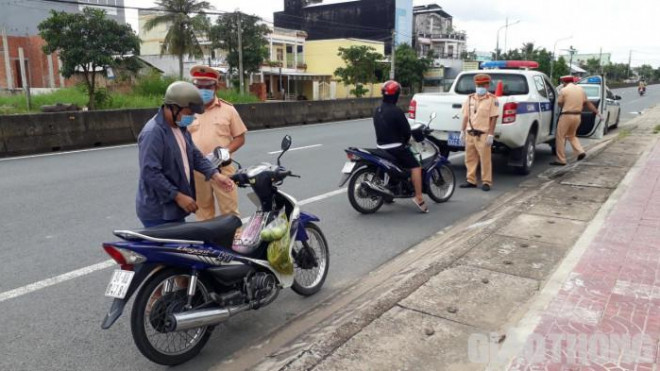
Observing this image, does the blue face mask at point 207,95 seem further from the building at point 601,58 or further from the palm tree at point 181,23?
the building at point 601,58

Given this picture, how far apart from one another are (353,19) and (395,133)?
70.5m

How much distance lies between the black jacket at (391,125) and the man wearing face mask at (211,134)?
236cm

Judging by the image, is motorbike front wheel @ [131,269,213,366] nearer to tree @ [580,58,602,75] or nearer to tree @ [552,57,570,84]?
tree @ [552,57,570,84]

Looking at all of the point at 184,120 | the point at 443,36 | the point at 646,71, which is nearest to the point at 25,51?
the point at 184,120

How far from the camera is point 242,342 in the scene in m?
3.73

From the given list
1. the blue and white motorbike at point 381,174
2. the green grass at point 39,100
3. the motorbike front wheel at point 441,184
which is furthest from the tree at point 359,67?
the blue and white motorbike at point 381,174

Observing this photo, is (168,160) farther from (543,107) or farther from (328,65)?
(328,65)

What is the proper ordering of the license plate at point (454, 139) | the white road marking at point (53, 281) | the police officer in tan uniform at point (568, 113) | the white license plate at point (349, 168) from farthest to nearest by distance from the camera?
the police officer in tan uniform at point (568, 113), the license plate at point (454, 139), the white license plate at point (349, 168), the white road marking at point (53, 281)

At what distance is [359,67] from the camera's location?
48344 millimetres

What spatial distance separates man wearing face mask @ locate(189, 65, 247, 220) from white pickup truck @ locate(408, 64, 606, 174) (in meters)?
5.18

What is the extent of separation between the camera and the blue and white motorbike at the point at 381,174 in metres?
6.83

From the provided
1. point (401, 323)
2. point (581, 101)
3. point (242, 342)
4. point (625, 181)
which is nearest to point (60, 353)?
point (242, 342)

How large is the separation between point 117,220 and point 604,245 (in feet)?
17.7

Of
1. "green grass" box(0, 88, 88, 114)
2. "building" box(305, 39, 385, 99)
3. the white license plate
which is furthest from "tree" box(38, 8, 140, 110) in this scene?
"building" box(305, 39, 385, 99)
